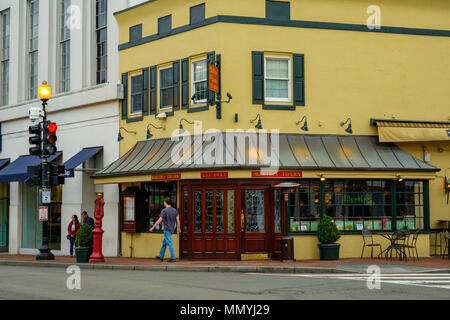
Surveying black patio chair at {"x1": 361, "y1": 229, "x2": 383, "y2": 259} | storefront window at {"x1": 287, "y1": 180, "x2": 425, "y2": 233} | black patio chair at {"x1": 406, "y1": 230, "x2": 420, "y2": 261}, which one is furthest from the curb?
black patio chair at {"x1": 406, "y1": 230, "x2": 420, "y2": 261}

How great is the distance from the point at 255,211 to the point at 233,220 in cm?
71

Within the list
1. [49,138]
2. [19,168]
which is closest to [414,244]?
[49,138]

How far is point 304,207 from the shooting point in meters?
19.8

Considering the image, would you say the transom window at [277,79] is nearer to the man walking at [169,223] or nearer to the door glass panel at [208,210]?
the door glass panel at [208,210]

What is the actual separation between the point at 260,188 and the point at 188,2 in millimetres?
6656

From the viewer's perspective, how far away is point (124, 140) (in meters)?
22.9

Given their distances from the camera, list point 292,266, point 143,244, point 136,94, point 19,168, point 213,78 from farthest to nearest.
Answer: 1. point 19,168
2. point 136,94
3. point 143,244
4. point 213,78
5. point 292,266

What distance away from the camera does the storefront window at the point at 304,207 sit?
1969 cm

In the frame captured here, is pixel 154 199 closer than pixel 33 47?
Yes

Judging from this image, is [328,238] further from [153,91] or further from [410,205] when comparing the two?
[153,91]

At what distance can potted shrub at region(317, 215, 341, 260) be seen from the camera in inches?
745

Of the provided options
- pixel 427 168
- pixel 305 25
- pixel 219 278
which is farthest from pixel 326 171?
pixel 219 278

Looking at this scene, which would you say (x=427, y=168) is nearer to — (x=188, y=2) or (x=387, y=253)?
(x=387, y=253)

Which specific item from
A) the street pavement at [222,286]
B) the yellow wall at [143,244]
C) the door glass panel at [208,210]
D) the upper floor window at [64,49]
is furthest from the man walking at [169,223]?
the upper floor window at [64,49]
